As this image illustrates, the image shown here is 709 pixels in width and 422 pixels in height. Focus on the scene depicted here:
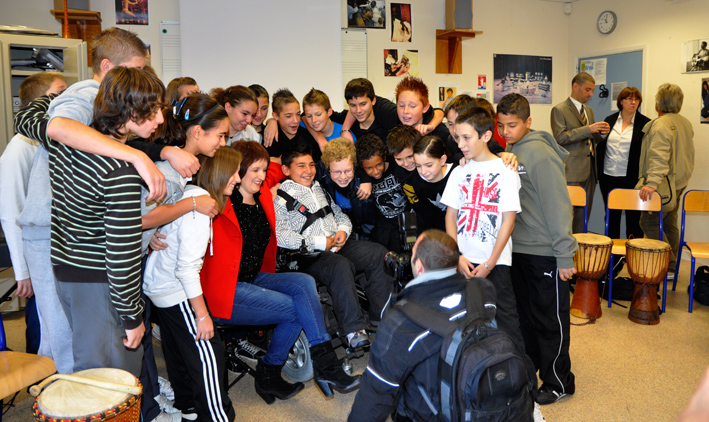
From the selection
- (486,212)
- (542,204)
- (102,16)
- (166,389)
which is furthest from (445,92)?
(166,389)

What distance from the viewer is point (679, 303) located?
418cm

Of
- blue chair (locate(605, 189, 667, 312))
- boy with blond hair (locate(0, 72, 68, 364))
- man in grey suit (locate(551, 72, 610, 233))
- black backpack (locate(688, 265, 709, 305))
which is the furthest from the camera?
man in grey suit (locate(551, 72, 610, 233))

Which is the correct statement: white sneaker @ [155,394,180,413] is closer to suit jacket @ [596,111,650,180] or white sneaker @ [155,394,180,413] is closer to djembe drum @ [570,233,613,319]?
djembe drum @ [570,233,613,319]

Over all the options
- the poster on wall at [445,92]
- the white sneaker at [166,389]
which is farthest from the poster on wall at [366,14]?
the white sneaker at [166,389]

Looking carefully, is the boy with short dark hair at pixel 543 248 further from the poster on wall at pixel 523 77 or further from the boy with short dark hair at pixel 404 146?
the poster on wall at pixel 523 77

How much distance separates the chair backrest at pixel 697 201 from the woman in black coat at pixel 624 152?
78 centimetres

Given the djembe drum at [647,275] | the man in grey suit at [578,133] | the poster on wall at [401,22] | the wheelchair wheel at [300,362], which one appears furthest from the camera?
the poster on wall at [401,22]

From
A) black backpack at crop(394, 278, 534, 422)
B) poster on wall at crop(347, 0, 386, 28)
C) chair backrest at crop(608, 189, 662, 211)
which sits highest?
poster on wall at crop(347, 0, 386, 28)

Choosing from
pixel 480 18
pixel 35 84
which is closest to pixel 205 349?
pixel 35 84

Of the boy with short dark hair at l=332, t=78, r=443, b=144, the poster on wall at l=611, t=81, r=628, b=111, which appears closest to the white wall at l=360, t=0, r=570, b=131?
the poster on wall at l=611, t=81, r=628, b=111

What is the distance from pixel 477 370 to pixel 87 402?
3.87 feet

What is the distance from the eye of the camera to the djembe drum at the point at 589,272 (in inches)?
149

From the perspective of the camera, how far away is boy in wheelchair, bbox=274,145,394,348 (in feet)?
9.02

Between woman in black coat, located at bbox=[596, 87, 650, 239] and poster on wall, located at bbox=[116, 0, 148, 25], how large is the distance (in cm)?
490
